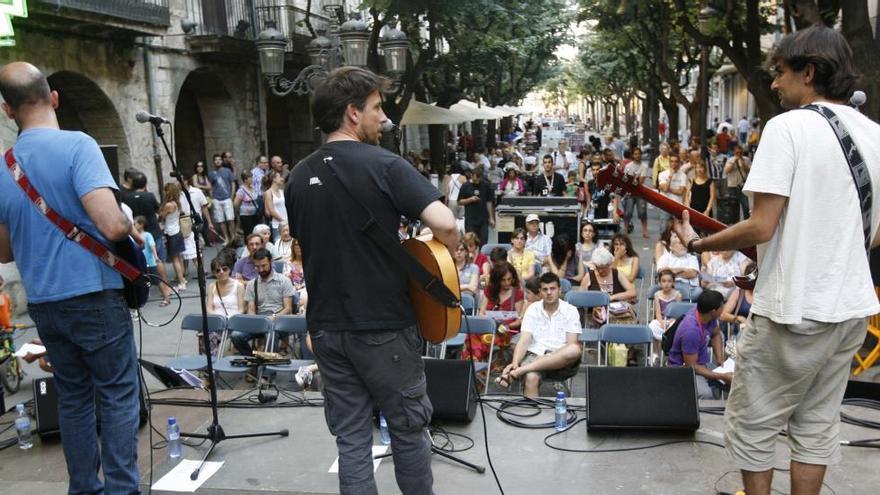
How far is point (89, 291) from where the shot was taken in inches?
127

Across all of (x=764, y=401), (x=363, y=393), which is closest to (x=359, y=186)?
(x=363, y=393)

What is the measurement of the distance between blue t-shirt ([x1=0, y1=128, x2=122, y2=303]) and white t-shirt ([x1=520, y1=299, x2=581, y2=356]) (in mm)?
4113

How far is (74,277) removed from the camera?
10.5 feet

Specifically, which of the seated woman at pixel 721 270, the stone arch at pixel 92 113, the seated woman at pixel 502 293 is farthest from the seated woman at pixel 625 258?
the stone arch at pixel 92 113

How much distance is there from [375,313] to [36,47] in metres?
11.7

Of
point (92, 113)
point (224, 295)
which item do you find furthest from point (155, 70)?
point (224, 295)

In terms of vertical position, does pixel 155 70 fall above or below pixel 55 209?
above

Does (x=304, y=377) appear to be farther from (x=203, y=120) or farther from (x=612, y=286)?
(x=203, y=120)

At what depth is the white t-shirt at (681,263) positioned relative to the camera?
8.51m

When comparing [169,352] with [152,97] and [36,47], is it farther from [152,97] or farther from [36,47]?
[152,97]

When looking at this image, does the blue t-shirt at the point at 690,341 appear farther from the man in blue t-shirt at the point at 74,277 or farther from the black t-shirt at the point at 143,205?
the black t-shirt at the point at 143,205

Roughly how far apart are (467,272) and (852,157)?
6.35 metres

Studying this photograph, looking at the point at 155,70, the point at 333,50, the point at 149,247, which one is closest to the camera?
the point at 149,247

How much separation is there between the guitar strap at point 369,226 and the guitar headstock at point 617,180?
1517 mm
